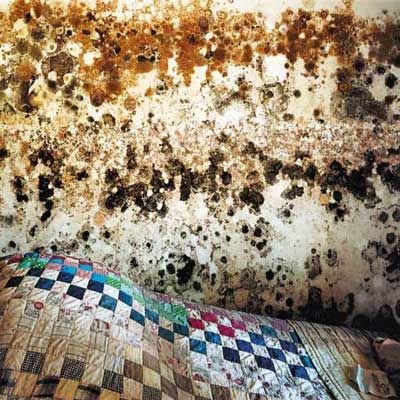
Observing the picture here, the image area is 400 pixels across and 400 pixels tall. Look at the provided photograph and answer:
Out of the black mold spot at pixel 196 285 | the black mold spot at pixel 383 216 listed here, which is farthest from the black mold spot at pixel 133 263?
the black mold spot at pixel 383 216

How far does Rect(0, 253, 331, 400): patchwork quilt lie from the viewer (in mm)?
1456

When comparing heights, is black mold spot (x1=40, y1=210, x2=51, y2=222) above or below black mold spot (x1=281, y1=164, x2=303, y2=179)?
below

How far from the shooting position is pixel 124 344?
5.51ft

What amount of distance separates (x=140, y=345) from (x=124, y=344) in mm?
76

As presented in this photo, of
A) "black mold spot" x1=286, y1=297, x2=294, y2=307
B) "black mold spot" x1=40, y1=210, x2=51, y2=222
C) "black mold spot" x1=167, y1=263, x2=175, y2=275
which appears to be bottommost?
"black mold spot" x1=286, y1=297, x2=294, y2=307

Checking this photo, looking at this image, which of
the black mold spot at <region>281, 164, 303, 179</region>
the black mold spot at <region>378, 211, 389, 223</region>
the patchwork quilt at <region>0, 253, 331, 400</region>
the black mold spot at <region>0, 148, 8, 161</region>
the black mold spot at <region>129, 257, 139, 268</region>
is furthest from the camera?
the black mold spot at <region>378, 211, 389, 223</region>

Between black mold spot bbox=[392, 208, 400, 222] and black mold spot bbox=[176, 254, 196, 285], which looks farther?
black mold spot bbox=[392, 208, 400, 222]

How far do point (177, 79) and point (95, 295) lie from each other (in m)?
1.10

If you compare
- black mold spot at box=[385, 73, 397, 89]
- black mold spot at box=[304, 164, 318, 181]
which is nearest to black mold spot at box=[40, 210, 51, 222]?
black mold spot at box=[304, 164, 318, 181]

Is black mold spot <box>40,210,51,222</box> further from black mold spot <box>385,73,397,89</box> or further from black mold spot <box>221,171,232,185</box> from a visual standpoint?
black mold spot <box>385,73,397,89</box>

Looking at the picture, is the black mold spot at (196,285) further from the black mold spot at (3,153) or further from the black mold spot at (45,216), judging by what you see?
the black mold spot at (3,153)

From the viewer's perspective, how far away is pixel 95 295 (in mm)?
1791

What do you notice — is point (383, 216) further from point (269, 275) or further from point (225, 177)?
point (225, 177)

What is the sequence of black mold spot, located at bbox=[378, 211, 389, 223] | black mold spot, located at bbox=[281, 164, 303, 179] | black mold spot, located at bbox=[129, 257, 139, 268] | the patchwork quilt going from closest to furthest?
the patchwork quilt → black mold spot, located at bbox=[129, 257, 139, 268] → black mold spot, located at bbox=[281, 164, 303, 179] → black mold spot, located at bbox=[378, 211, 389, 223]
